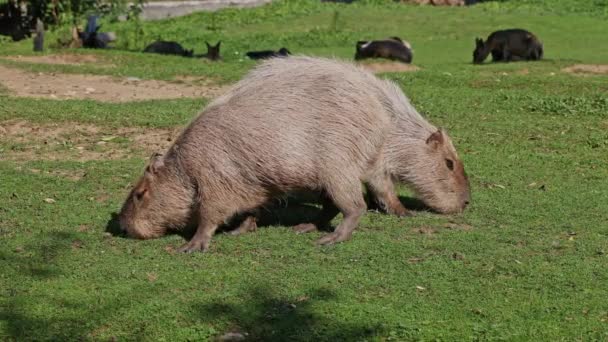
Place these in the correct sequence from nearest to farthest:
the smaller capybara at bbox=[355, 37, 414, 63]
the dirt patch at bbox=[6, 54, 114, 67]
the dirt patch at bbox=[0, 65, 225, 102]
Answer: the dirt patch at bbox=[0, 65, 225, 102] < the dirt patch at bbox=[6, 54, 114, 67] < the smaller capybara at bbox=[355, 37, 414, 63]

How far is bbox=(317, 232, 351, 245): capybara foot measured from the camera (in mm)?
6262

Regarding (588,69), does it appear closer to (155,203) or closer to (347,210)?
(347,210)

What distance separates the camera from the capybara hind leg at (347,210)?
6.29 metres

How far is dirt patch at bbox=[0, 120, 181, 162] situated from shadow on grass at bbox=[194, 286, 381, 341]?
147 inches

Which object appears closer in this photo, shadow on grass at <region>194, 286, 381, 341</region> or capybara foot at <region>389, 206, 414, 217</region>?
shadow on grass at <region>194, 286, 381, 341</region>

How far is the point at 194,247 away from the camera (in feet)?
20.0

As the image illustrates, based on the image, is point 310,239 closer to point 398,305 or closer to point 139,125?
point 398,305

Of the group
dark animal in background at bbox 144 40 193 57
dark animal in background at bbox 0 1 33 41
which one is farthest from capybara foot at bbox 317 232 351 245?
dark animal in background at bbox 0 1 33 41

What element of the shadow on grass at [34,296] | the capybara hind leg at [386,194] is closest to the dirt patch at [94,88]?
the capybara hind leg at [386,194]

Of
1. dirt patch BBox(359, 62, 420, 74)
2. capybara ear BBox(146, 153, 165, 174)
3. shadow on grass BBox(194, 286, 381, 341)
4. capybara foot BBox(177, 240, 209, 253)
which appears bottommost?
dirt patch BBox(359, 62, 420, 74)

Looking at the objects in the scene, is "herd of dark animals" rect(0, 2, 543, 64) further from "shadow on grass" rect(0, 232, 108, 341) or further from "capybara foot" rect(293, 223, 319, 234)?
"shadow on grass" rect(0, 232, 108, 341)

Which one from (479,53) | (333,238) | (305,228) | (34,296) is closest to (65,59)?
(479,53)

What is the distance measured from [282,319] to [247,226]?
1670mm

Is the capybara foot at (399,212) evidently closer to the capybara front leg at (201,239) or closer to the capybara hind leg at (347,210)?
the capybara hind leg at (347,210)
